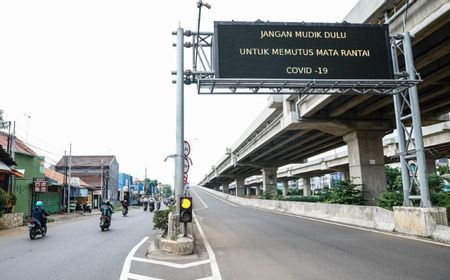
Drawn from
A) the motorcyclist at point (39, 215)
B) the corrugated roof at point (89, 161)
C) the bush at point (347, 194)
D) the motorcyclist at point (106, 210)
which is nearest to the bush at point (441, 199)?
the bush at point (347, 194)

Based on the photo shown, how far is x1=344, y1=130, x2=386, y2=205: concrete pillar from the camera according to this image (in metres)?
23.5

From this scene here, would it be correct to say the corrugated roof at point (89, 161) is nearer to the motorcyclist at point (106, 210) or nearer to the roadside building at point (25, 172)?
the roadside building at point (25, 172)

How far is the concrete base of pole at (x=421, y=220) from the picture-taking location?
456 inches

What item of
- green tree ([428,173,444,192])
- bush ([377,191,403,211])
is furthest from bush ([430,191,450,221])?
green tree ([428,173,444,192])

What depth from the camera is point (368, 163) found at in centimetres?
2386

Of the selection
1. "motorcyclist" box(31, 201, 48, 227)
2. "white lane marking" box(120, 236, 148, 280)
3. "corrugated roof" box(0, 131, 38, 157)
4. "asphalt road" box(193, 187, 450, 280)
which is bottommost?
"asphalt road" box(193, 187, 450, 280)

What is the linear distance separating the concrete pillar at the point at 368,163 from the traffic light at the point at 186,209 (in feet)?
55.2

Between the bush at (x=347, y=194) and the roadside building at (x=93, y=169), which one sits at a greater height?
the roadside building at (x=93, y=169)

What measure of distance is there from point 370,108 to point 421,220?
11989 mm

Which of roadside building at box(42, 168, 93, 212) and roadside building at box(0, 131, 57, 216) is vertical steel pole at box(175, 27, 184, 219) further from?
roadside building at box(42, 168, 93, 212)

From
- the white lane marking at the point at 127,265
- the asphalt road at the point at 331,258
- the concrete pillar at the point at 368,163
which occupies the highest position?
the concrete pillar at the point at 368,163

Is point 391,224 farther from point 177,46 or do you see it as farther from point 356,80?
point 177,46

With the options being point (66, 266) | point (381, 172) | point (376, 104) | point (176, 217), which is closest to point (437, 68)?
point (376, 104)

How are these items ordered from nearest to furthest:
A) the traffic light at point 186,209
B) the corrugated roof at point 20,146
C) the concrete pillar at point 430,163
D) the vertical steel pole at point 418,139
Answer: the traffic light at point 186,209 → the vertical steel pole at point 418,139 → the corrugated roof at point 20,146 → the concrete pillar at point 430,163
